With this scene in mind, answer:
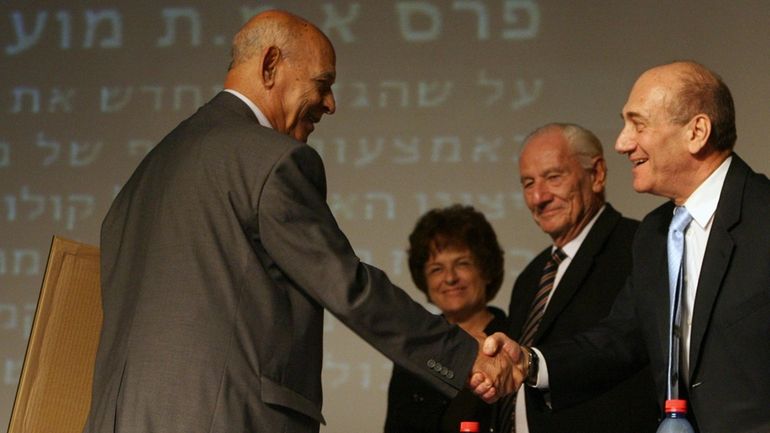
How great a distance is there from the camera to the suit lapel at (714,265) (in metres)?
2.90

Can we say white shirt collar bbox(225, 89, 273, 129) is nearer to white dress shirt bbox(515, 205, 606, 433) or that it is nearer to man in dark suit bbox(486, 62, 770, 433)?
man in dark suit bbox(486, 62, 770, 433)

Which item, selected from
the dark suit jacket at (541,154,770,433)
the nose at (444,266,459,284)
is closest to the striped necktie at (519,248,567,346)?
the nose at (444,266,459,284)

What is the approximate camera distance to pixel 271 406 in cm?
270

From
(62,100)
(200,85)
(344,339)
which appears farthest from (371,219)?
(62,100)

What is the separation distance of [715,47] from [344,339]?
6.60 ft

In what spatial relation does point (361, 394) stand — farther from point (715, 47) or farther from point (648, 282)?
point (648, 282)

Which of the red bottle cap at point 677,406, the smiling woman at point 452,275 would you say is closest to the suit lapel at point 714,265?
the red bottle cap at point 677,406

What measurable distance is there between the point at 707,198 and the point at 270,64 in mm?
1090

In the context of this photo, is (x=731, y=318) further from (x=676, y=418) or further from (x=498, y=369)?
(x=498, y=369)

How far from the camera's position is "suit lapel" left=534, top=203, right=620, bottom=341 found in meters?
3.97

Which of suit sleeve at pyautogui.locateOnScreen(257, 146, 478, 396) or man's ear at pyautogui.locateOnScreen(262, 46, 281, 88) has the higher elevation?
man's ear at pyautogui.locateOnScreen(262, 46, 281, 88)

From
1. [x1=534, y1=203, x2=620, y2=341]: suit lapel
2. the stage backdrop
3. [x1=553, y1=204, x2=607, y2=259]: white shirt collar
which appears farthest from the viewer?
the stage backdrop

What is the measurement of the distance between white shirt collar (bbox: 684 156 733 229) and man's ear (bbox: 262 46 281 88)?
3.42 feet

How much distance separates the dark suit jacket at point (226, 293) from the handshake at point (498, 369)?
→ 44cm
